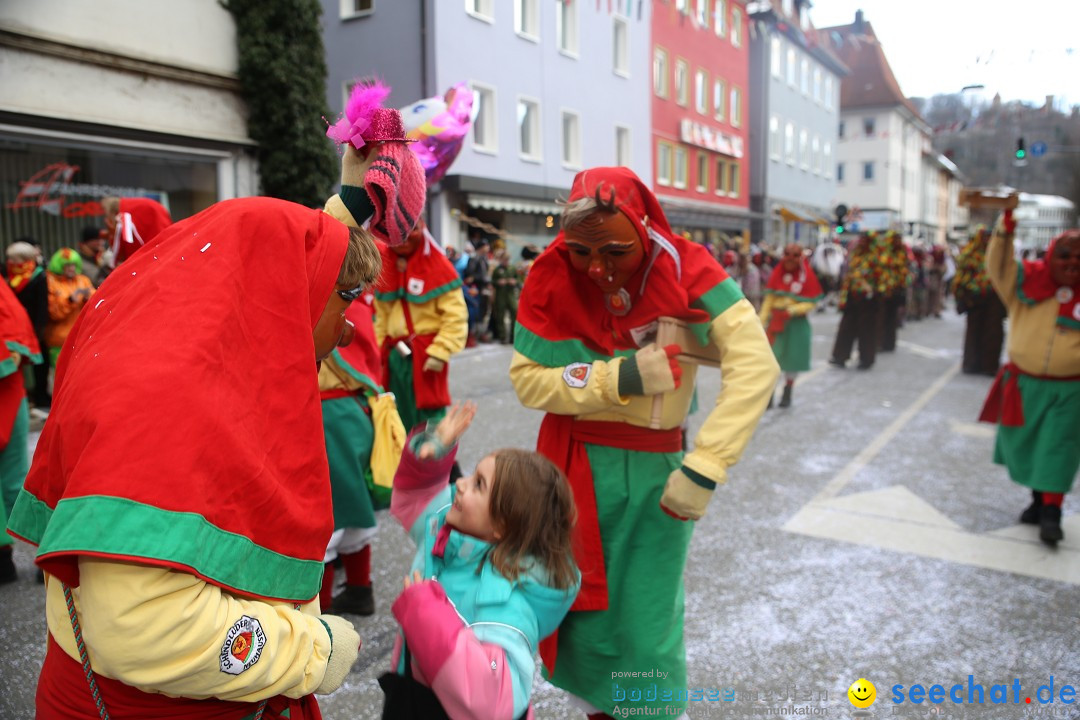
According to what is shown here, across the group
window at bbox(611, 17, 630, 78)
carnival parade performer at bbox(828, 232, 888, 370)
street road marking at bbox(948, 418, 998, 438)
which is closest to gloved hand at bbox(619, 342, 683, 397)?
street road marking at bbox(948, 418, 998, 438)

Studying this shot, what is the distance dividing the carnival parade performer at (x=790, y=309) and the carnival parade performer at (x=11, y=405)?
23.2ft

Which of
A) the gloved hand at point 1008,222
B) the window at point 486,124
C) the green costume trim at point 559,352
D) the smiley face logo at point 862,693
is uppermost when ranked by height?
the window at point 486,124

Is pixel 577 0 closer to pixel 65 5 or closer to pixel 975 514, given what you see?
pixel 65 5

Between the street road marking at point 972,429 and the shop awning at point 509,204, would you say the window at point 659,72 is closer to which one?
the shop awning at point 509,204

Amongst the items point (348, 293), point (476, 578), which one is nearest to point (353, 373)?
point (476, 578)

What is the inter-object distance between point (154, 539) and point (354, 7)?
21.6 meters

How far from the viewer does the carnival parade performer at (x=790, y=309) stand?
8953 millimetres

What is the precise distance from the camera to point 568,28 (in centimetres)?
2264

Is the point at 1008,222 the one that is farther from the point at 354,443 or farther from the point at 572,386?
the point at 354,443

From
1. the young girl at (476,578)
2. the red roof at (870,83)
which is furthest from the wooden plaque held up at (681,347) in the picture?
the red roof at (870,83)

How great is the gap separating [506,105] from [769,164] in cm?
2041

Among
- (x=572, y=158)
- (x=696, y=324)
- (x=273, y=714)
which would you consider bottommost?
(x=273, y=714)

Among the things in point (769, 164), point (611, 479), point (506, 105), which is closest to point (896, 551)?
point (611, 479)

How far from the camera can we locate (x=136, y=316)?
1.15 metres
